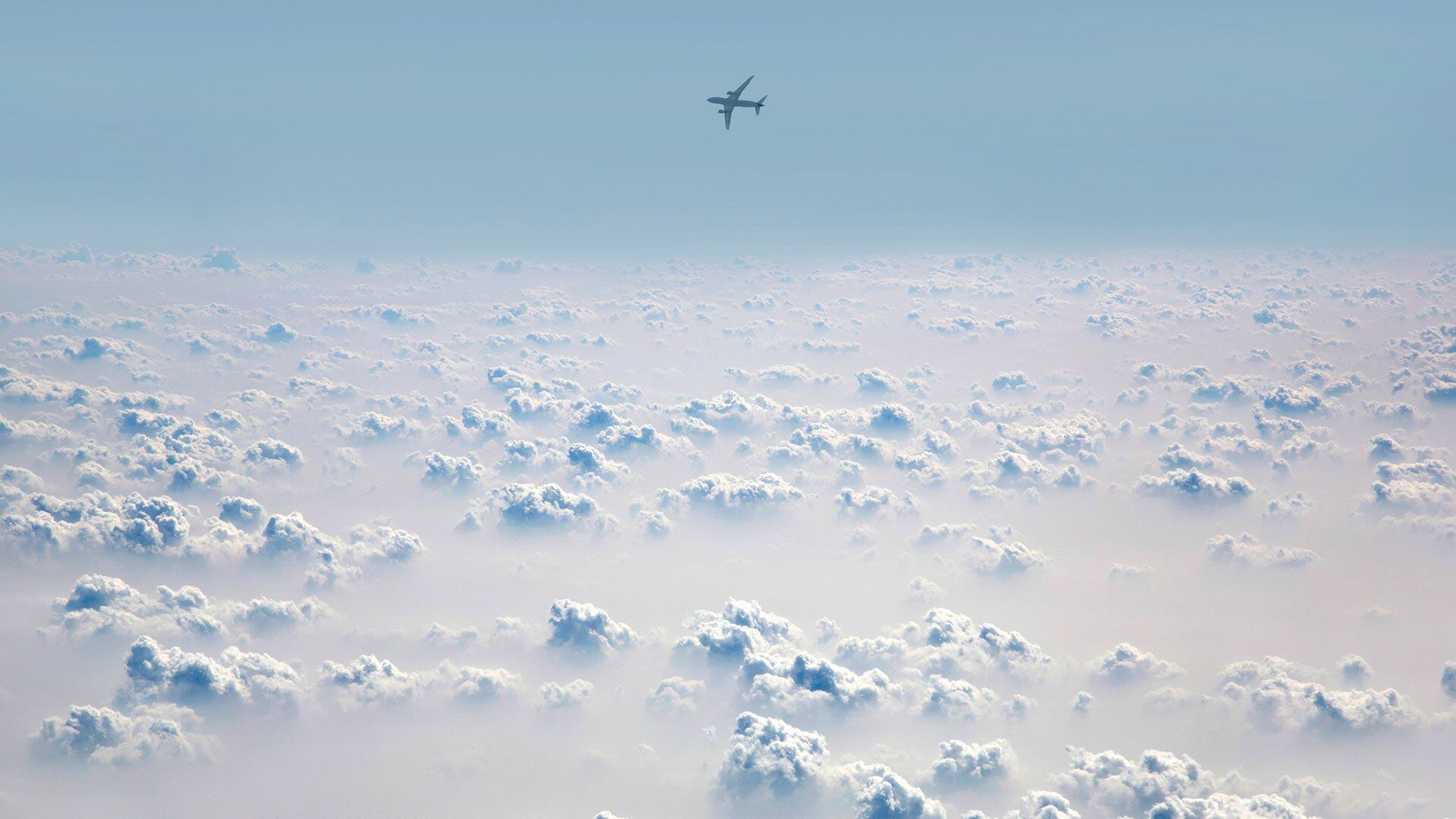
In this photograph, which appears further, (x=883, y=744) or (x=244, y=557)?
(x=244, y=557)

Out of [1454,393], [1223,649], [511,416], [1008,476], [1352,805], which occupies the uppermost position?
[1454,393]

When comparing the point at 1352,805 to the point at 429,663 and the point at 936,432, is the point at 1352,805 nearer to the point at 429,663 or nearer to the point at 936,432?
the point at 429,663

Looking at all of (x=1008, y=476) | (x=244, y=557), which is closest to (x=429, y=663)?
(x=244, y=557)

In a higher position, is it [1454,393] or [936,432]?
[1454,393]

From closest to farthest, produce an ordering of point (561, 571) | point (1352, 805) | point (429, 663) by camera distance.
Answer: point (1352, 805) → point (429, 663) → point (561, 571)

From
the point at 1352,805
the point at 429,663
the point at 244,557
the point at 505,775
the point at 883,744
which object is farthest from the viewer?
the point at 244,557

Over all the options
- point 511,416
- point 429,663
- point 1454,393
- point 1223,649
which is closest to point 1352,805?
point 1223,649

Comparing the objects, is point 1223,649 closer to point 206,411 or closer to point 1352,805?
point 1352,805

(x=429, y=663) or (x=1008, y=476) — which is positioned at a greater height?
(x=1008, y=476)

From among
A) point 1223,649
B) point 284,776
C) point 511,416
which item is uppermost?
point 511,416
